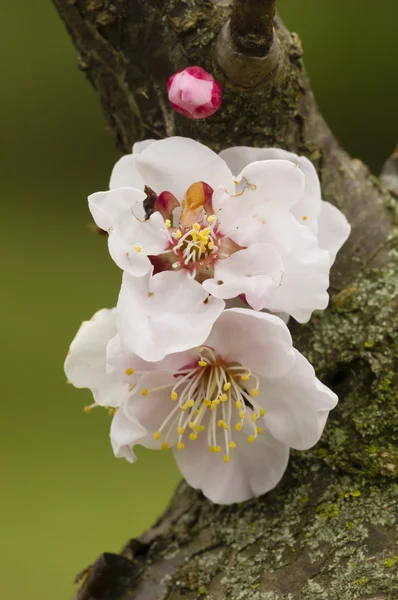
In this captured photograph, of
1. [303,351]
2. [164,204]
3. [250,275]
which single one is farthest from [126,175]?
[303,351]

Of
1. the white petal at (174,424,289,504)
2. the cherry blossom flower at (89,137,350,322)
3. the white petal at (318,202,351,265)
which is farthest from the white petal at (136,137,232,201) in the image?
the white petal at (174,424,289,504)

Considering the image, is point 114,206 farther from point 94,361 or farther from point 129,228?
point 94,361

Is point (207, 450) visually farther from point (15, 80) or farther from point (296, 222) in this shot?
point (15, 80)

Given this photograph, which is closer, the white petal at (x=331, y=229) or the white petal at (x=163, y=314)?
the white petal at (x=163, y=314)

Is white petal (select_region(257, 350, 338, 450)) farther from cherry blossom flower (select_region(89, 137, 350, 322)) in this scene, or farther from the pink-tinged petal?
the pink-tinged petal

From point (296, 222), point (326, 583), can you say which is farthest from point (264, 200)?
point (326, 583)

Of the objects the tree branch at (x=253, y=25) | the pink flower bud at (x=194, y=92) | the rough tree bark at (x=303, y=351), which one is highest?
the tree branch at (x=253, y=25)

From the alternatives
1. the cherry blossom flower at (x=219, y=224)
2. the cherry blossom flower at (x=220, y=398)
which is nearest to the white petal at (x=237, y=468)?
the cherry blossom flower at (x=220, y=398)

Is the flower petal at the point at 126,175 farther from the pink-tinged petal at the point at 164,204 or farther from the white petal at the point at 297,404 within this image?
the white petal at the point at 297,404
